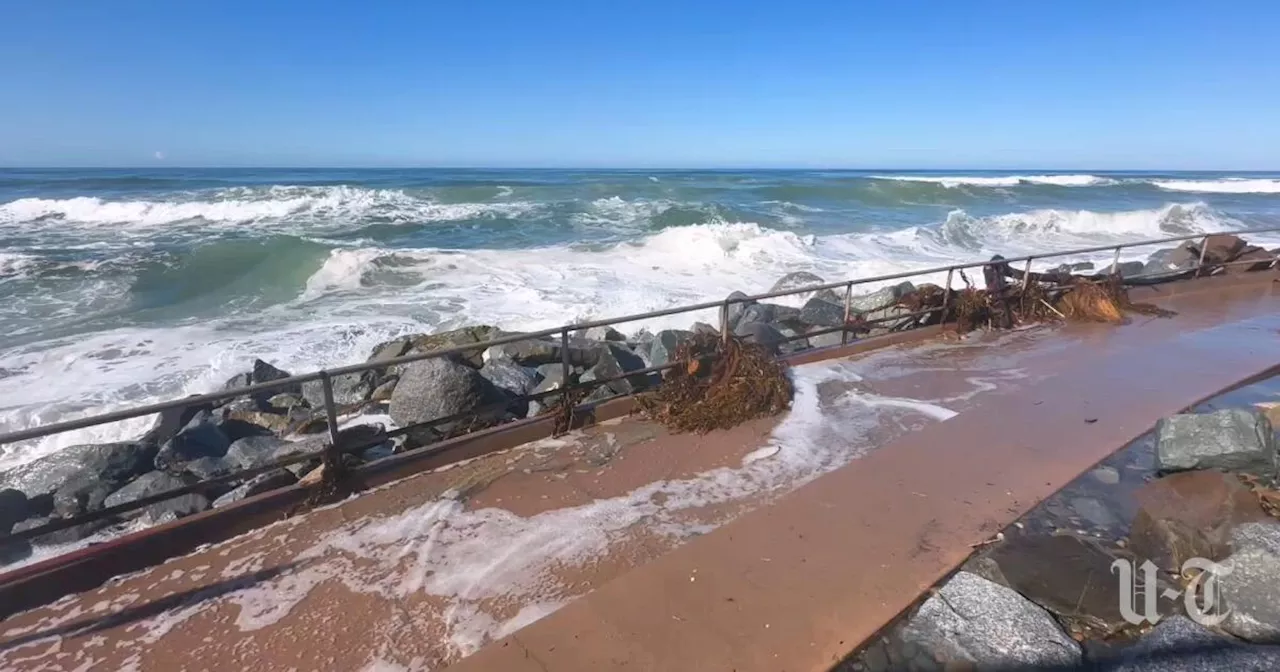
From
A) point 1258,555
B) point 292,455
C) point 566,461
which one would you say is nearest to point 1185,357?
point 1258,555

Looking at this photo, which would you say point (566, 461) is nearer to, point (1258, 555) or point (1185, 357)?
point (1258, 555)

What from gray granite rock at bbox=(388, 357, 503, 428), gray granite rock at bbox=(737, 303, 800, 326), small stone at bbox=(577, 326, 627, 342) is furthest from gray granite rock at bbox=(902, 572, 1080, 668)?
small stone at bbox=(577, 326, 627, 342)

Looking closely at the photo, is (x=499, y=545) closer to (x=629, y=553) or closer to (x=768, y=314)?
(x=629, y=553)

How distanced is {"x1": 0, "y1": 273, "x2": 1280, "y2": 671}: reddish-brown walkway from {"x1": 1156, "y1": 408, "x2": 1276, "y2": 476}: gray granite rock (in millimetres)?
440

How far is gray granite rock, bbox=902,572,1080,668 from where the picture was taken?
250cm

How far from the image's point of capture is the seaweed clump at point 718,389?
16.5 ft

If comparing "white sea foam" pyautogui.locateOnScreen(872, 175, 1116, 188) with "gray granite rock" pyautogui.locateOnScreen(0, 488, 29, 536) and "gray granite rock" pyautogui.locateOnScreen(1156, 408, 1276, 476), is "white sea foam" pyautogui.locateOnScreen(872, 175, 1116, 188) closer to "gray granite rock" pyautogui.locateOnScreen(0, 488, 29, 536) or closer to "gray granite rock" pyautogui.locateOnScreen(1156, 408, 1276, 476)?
"gray granite rock" pyautogui.locateOnScreen(1156, 408, 1276, 476)

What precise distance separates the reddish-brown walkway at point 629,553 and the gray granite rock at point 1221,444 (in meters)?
0.44

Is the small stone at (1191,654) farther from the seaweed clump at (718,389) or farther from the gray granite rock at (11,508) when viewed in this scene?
the gray granite rock at (11,508)

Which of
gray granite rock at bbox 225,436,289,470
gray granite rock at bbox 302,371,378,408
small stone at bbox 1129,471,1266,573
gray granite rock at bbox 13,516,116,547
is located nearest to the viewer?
small stone at bbox 1129,471,1266,573

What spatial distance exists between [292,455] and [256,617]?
48.3 inches

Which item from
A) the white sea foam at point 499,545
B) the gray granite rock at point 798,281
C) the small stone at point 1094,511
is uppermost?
the gray granite rock at point 798,281

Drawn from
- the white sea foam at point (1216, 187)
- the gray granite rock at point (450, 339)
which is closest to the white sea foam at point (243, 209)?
the gray granite rock at point (450, 339)

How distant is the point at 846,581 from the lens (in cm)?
299
